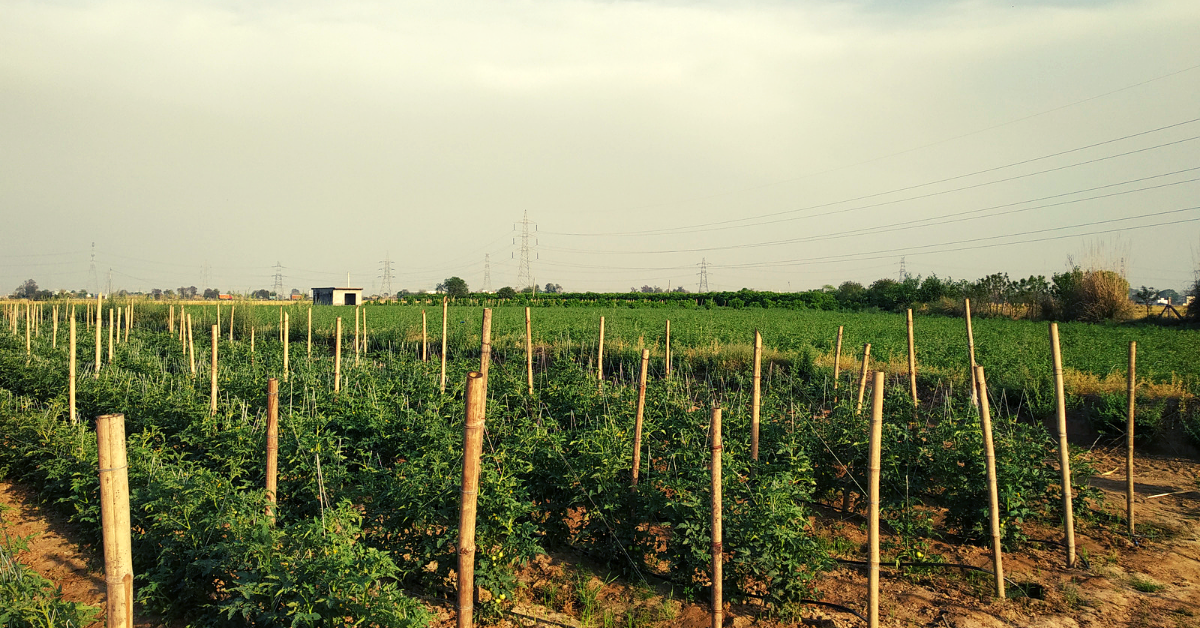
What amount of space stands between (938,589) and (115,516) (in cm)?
544

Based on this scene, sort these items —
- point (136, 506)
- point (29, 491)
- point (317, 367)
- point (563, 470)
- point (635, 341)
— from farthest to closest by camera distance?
point (635, 341) < point (317, 367) < point (29, 491) < point (563, 470) < point (136, 506)

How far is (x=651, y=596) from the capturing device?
4770 millimetres

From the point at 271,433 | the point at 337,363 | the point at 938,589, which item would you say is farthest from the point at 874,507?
the point at 337,363

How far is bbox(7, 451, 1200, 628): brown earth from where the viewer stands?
448 cm

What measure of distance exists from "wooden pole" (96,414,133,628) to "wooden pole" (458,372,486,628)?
130 cm

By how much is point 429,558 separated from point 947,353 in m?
12.2

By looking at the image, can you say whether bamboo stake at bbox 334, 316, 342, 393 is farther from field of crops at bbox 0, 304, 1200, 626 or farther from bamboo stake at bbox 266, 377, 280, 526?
bamboo stake at bbox 266, 377, 280, 526

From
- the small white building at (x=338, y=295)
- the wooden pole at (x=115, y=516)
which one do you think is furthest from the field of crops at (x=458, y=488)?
the small white building at (x=338, y=295)

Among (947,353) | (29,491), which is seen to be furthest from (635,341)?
(29,491)

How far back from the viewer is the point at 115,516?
2322 mm

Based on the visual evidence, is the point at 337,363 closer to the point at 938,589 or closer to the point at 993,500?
the point at 938,589

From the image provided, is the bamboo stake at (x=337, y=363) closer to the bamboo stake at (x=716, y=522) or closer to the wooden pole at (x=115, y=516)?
the bamboo stake at (x=716, y=522)

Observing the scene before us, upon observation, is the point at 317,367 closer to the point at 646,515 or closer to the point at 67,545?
the point at 67,545

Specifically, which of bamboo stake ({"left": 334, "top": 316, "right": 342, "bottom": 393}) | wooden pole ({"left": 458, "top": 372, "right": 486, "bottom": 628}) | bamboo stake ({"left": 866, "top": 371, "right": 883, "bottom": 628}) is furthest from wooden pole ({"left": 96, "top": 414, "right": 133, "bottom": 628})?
bamboo stake ({"left": 334, "top": 316, "right": 342, "bottom": 393})
